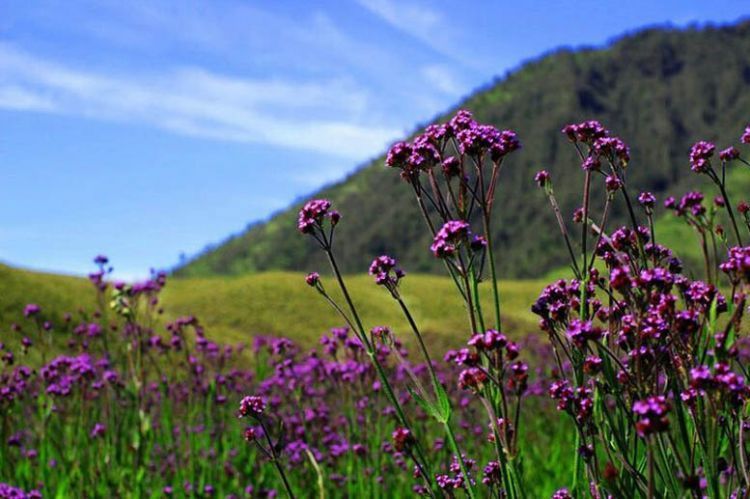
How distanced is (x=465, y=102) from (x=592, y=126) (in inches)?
7144

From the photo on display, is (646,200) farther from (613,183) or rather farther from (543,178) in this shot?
(543,178)

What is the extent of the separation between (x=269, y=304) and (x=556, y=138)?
11790 centimetres

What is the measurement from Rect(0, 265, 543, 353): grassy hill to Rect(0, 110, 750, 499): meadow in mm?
2212

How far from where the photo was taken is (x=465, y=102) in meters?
181

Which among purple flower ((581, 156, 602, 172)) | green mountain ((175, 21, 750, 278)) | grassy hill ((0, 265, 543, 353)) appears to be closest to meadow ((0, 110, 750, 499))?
purple flower ((581, 156, 602, 172))

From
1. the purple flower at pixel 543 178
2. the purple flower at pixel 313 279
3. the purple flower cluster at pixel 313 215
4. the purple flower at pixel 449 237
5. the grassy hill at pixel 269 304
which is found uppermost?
the purple flower at pixel 543 178

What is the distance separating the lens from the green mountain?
11800cm

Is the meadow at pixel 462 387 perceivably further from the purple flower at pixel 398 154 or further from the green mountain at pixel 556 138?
the green mountain at pixel 556 138

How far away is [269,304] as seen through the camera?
24797 millimetres

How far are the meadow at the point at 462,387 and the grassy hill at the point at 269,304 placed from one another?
87.1 inches

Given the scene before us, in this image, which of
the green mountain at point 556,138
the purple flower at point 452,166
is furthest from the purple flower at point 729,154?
the green mountain at point 556,138

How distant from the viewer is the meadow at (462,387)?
272 cm

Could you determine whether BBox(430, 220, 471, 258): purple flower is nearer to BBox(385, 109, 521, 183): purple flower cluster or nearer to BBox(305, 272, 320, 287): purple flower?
BBox(385, 109, 521, 183): purple flower cluster

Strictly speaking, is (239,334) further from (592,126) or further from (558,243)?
(558,243)
